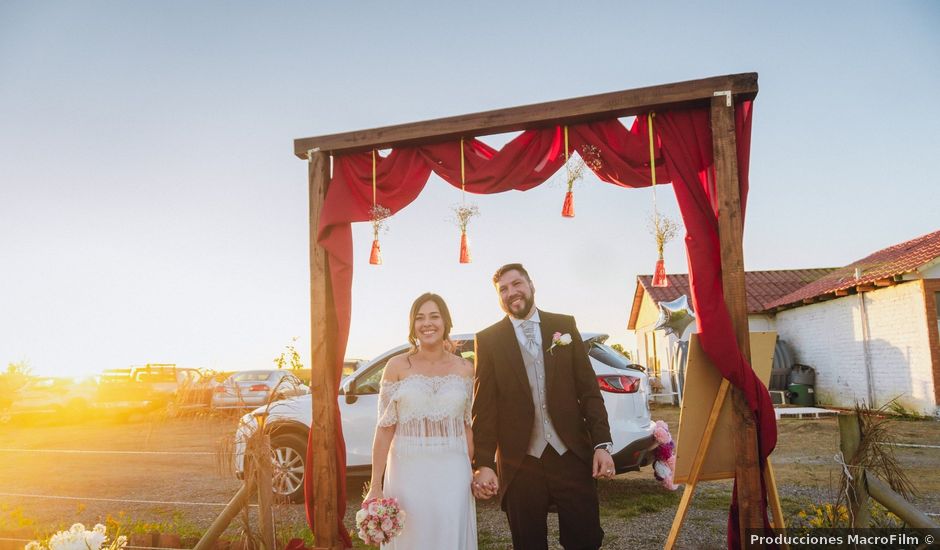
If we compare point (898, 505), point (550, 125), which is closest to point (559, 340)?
point (550, 125)

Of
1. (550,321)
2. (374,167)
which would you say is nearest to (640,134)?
(550,321)

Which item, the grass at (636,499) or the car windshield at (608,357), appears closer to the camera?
the grass at (636,499)

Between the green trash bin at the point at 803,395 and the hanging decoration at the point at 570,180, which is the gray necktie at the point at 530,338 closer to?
the hanging decoration at the point at 570,180

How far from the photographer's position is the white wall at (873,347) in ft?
42.7

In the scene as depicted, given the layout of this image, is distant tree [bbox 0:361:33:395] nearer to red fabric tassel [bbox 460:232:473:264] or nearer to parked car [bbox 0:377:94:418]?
parked car [bbox 0:377:94:418]

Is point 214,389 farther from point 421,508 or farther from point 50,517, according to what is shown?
point 50,517

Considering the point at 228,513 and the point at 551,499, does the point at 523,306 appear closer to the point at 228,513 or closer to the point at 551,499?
the point at 551,499

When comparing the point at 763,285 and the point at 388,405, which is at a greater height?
the point at 763,285

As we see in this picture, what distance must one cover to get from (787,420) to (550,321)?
1256 cm

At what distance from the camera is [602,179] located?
15.6 ft

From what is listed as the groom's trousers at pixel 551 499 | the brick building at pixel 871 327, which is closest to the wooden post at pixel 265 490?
the groom's trousers at pixel 551 499

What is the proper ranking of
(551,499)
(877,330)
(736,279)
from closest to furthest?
(551,499), (736,279), (877,330)

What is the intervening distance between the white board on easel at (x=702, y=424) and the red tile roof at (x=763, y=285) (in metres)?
17.3

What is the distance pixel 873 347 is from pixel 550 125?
1377 cm
